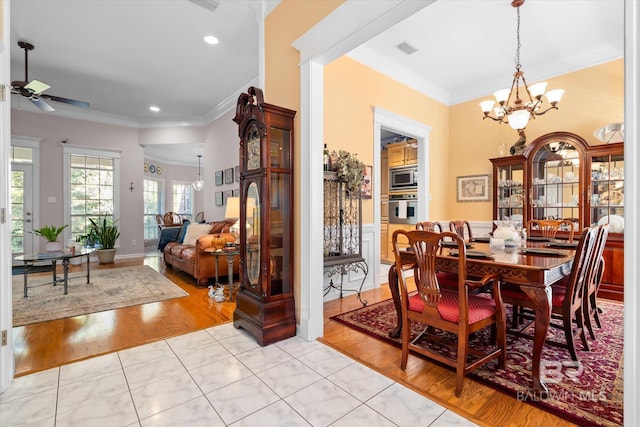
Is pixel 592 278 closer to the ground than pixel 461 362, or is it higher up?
higher up

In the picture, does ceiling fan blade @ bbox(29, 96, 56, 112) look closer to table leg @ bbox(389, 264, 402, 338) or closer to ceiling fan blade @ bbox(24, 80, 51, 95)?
ceiling fan blade @ bbox(24, 80, 51, 95)

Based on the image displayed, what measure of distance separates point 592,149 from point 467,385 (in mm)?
3691

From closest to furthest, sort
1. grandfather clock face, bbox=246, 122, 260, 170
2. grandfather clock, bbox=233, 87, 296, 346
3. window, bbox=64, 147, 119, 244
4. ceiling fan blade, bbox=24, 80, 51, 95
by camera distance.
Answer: grandfather clock, bbox=233, 87, 296, 346 < grandfather clock face, bbox=246, 122, 260, 170 < ceiling fan blade, bbox=24, 80, 51, 95 < window, bbox=64, 147, 119, 244

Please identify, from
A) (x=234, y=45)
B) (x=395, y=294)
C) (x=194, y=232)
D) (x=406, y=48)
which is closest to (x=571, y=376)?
(x=395, y=294)

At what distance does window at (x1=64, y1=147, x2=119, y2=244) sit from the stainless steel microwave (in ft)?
20.0

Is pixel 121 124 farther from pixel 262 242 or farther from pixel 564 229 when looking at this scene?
pixel 564 229

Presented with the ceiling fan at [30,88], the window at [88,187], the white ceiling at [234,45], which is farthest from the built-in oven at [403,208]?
the window at [88,187]

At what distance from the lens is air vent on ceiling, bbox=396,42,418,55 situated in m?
3.89

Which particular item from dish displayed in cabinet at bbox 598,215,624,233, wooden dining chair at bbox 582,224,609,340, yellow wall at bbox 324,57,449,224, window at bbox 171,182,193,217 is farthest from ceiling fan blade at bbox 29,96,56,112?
dish displayed in cabinet at bbox 598,215,624,233

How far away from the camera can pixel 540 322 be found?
70.4 inches

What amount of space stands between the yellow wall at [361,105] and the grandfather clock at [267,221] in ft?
3.81

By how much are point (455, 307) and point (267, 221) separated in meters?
1.54

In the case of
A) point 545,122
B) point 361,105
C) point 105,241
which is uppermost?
point 361,105

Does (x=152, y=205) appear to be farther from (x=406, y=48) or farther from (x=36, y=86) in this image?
(x=406, y=48)
